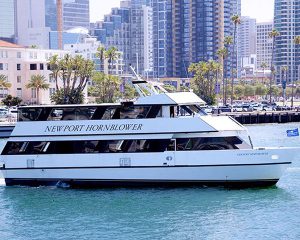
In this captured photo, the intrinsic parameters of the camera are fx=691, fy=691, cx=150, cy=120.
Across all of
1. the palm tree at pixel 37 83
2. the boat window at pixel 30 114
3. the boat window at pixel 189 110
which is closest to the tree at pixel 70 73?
the palm tree at pixel 37 83

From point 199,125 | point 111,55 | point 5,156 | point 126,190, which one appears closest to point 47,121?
point 5,156

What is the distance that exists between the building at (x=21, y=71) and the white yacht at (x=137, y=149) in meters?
70.3

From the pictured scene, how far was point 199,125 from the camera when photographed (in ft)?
103

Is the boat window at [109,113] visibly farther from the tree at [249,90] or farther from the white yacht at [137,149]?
the tree at [249,90]

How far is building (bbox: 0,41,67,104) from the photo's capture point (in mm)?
102631

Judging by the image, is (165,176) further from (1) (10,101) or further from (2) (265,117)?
(1) (10,101)

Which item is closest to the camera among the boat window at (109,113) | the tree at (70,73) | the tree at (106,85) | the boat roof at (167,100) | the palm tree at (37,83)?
the boat roof at (167,100)

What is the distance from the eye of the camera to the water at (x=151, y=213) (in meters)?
25.2

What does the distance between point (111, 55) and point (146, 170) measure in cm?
7253

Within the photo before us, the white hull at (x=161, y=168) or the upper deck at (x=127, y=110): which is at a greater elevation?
the upper deck at (x=127, y=110)

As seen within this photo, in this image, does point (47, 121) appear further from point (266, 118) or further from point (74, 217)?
point (266, 118)

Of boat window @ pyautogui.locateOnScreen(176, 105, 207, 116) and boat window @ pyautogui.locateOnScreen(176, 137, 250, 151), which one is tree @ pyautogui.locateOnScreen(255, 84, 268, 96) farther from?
boat window @ pyautogui.locateOnScreen(176, 137, 250, 151)

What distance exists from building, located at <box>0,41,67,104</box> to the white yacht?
7027 centimetres

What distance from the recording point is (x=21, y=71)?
343ft
